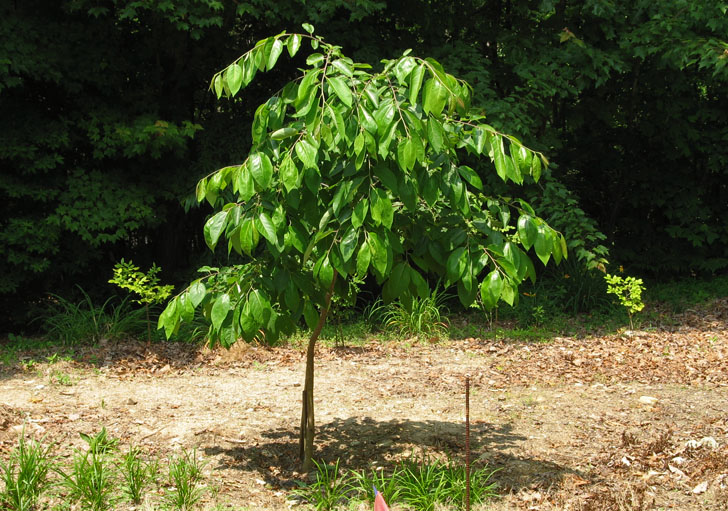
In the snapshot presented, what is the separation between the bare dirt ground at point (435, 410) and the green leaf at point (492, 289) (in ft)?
4.34

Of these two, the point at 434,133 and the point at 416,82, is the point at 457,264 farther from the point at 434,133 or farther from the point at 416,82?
the point at 416,82

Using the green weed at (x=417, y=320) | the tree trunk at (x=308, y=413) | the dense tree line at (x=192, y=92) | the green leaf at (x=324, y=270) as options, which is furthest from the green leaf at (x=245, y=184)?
the green weed at (x=417, y=320)

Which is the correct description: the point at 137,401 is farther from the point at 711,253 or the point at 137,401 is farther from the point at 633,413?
the point at 711,253

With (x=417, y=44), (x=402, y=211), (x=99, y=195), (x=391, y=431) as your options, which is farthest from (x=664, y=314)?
(x=99, y=195)

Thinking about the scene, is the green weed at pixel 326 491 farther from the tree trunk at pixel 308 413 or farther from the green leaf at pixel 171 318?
the green leaf at pixel 171 318

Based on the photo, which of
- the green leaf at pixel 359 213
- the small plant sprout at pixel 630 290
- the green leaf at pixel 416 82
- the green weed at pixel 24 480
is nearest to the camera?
the green leaf at pixel 416 82

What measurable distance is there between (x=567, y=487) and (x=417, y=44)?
5.91 metres

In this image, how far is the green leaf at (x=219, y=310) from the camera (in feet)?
9.59

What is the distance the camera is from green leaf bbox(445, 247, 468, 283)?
281cm

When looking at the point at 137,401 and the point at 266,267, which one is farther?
the point at 137,401

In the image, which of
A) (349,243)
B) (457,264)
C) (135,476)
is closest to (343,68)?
(349,243)

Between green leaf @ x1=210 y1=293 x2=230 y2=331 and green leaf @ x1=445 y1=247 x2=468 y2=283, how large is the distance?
955 mm

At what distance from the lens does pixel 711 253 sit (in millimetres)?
9672

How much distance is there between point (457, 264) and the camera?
2.82m
